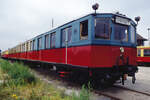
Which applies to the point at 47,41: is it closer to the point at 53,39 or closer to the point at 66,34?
the point at 53,39

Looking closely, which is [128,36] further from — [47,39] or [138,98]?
[47,39]

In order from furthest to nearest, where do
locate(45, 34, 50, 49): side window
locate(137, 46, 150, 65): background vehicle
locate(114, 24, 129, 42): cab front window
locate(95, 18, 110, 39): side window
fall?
locate(137, 46, 150, 65): background vehicle < locate(45, 34, 50, 49): side window < locate(114, 24, 129, 42): cab front window < locate(95, 18, 110, 39): side window

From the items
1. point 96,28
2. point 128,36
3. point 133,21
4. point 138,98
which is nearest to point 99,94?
point 138,98

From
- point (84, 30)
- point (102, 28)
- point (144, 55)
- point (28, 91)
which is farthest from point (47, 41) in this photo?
point (144, 55)

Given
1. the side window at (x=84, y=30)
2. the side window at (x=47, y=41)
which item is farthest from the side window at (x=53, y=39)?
the side window at (x=84, y=30)

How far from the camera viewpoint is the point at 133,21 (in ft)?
22.2

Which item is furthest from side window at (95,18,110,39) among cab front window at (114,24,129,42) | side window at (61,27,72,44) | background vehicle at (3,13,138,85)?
side window at (61,27,72,44)

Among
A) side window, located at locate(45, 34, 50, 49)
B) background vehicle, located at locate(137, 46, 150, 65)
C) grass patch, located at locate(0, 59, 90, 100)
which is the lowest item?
grass patch, located at locate(0, 59, 90, 100)

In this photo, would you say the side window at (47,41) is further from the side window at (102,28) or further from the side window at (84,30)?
the side window at (102,28)

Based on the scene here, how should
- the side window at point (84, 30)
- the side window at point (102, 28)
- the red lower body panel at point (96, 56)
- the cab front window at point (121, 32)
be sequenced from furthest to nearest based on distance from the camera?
the cab front window at point (121, 32) → the side window at point (84, 30) → the side window at point (102, 28) → the red lower body panel at point (96, 56)

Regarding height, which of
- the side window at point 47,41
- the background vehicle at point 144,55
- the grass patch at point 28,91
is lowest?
the grass patch at point 28,91

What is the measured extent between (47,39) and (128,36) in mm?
4948

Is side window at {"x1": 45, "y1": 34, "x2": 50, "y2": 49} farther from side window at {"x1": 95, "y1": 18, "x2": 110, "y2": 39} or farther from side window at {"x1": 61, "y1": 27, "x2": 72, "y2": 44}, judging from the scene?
side window at {"x1": 95, "y1": 18, "x2": 110, "y2": 39}

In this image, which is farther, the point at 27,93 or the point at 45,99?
the point at 27,93
